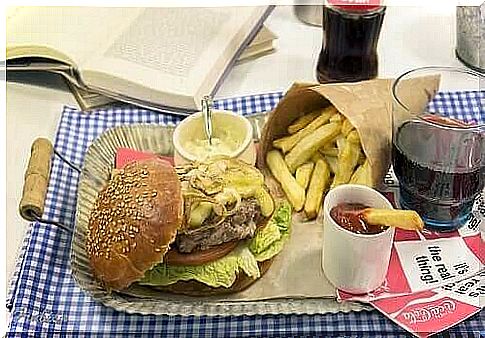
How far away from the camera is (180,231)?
132 centimetres

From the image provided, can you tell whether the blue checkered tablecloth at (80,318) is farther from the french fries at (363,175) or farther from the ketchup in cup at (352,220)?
the french fries at (363,175)

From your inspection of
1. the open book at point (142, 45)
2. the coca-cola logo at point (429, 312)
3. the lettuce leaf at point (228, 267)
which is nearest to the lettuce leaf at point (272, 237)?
the lettuce leaf at point (228, 267)

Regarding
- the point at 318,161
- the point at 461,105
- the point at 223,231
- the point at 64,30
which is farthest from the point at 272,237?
the point at 64,30

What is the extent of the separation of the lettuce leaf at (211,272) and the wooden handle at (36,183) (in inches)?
7.1

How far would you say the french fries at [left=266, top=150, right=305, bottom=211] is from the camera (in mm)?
1496

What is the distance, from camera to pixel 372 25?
1.77 m

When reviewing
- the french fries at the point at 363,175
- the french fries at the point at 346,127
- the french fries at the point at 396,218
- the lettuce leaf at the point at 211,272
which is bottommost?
the lettuce leaf at the point at 211,272

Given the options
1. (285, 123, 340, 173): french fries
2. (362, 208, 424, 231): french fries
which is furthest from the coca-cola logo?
(285, 123, 340, 173): french fries

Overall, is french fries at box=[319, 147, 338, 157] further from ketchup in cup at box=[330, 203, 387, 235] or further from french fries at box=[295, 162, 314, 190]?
ketchup in cup at box=[330, 203, 387, 235]

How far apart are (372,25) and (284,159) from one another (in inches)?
14.2

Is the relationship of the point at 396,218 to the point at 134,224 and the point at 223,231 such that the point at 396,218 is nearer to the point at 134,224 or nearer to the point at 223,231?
the point at 223,231

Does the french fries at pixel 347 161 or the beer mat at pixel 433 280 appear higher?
the french fries at pixel 347 161

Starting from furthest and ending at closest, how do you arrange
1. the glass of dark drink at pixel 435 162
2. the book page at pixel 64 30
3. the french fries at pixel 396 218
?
1. the book page at pixel 64 30
2. the glass of dark drink at pixel 435 162
3. the french fries at pixel 396 218

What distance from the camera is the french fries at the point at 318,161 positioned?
4.83 feet
